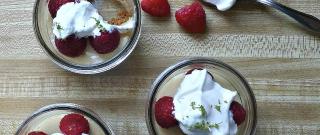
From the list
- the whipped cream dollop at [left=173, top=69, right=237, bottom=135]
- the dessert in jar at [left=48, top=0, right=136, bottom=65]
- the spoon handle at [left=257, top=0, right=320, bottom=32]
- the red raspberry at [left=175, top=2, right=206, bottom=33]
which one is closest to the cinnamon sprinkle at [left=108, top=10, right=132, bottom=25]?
the dessert in jar at [left=48, top=0, right=136, bottom=65]

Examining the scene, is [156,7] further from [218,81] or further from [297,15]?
[297,15]

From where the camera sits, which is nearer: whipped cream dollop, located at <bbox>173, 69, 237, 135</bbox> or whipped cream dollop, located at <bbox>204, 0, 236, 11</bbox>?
whipped cream dollop, located at <bbox>173, 69, 237, 135</bbox>

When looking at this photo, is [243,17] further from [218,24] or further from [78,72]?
[78,72]

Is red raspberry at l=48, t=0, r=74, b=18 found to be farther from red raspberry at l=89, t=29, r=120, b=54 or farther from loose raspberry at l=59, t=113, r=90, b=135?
loose raspberry at l=59, t=113, r=90, b=135

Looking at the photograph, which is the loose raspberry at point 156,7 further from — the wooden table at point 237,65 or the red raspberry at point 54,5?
the red raspberry at point 54,5

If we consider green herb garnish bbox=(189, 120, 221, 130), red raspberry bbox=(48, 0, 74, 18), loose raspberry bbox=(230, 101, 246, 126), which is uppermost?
red raspberry bbox=(48, 0, 74, 18)

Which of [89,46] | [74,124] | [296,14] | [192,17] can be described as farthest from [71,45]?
[296,14]
